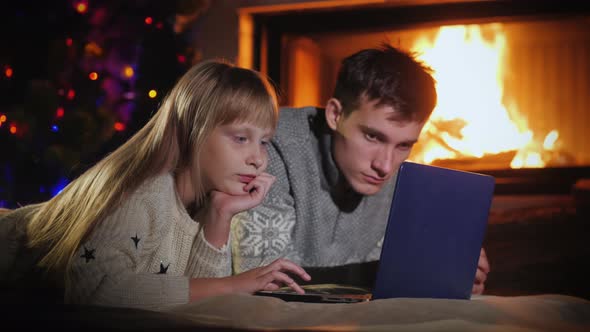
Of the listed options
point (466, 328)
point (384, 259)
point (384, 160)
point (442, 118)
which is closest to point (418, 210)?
point (384, 259)

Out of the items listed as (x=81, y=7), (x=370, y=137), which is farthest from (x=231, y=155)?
(x=81, y=7)

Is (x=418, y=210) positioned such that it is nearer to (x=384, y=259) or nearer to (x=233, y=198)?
(x=384, y=259)

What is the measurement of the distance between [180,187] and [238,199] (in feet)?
0.42

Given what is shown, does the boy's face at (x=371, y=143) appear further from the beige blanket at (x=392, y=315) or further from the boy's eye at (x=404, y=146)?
the beige blanket at (x=392, y=315)

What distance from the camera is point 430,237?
3.65 feet

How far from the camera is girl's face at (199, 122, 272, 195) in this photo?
1.34m

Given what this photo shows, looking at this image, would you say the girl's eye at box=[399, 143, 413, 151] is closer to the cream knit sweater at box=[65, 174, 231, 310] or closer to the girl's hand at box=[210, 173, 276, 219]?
the girl's hand at box=[210, 173, 276, 219]

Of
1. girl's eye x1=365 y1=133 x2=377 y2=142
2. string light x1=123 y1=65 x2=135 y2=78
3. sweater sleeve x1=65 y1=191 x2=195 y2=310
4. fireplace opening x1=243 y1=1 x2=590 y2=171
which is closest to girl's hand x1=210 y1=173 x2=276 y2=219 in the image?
sweater sleeve x1=65 y1=191 x2=195 y2=310

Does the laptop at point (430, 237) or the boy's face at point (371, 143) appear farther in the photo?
the boy's face at point (371, 143)

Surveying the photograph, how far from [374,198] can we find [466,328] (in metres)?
1.12

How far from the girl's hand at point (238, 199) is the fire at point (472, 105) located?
1.34m

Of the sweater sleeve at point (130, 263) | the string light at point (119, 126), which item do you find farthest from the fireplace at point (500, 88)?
the sweater sleeve at point (130, 263)

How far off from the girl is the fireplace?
1148 millimetres

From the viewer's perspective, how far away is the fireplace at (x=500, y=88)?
93.3 inches
